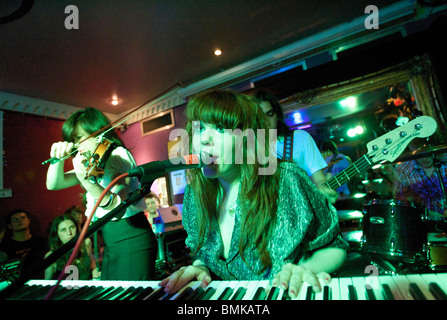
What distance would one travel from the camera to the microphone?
2.90ft

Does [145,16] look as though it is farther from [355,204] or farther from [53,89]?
[355,204]

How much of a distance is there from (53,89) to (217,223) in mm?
6528

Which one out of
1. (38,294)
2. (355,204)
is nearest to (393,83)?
(355,204)

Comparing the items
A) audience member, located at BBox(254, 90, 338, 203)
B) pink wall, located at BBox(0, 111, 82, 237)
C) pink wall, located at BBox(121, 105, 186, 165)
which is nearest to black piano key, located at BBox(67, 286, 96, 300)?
audience member, located at BBox(254, 90, 338, 203)

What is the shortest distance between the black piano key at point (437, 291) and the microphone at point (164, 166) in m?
0.83

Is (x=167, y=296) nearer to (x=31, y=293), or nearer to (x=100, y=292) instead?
(x=100, y=292)

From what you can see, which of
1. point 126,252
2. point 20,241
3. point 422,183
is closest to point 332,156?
point 422,183

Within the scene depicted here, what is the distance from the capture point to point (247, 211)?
1.19 meters

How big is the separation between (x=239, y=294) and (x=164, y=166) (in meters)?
0.53

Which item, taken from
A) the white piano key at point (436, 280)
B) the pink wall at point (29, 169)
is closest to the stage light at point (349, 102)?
the white piano key at point (436, 280)

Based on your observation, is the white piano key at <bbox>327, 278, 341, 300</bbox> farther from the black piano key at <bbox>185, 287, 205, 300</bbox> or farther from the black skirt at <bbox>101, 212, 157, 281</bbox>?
the black skirt at <bbox>101, 212, 157, 281</bbox>

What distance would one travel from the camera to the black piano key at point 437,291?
0.60 metres

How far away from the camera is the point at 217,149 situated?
1.10 m

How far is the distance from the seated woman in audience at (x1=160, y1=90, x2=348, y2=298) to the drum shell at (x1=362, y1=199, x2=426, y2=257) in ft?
5.36
